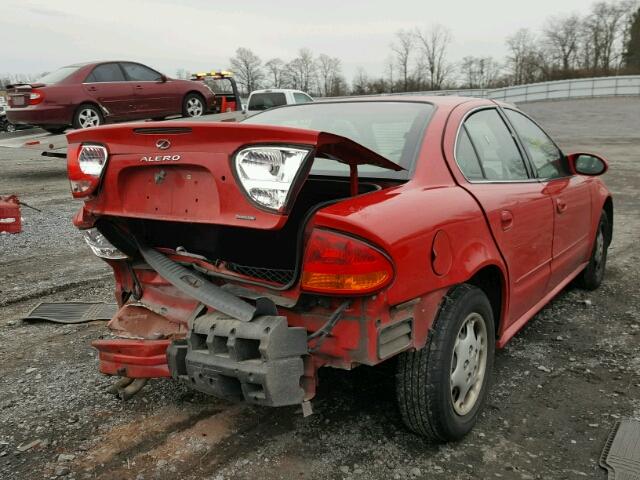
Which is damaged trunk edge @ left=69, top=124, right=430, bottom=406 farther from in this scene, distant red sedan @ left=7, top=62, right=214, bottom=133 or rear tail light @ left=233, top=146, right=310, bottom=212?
distant red sedan @ left=7, top=62, right=214, bottom=133

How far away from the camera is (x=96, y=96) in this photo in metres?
11.2

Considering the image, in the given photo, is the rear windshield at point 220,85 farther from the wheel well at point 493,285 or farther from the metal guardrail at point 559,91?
the metal guardrail at point 559,91

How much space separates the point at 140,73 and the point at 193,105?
1.57 metres

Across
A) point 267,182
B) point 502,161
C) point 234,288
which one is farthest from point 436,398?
point 502,161

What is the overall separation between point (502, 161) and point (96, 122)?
995cm

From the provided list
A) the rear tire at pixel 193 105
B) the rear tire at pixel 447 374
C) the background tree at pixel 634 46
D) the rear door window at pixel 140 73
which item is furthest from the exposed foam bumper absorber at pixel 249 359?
the background tree at pixel 634 46

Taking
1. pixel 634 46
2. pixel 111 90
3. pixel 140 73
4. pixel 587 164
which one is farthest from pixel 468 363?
pixel 634 46

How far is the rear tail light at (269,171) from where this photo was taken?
2.03 metres

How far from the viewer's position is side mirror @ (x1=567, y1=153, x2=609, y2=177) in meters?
4.11

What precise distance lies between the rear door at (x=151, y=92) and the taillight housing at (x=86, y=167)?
10.1 m

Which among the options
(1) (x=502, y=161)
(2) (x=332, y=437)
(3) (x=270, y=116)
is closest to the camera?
(2) (x=332, y=437)

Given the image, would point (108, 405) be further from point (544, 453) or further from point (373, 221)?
point (544, 453)

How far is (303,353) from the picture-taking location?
7.34 feet

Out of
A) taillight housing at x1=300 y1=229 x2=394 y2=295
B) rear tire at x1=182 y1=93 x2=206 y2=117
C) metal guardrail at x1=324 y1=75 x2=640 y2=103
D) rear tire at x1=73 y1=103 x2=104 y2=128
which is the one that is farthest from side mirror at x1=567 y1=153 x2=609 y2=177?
metal guardrail at x1=324 y1=75 x2=640 y2=103
